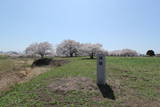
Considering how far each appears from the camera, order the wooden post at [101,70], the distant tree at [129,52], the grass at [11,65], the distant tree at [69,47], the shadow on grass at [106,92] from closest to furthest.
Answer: the shadow on grass at [106,92]
the wooden post at [101,70]
the grass at [11,65]
the distant tree at [69,47]
the distant tree at [129,52]

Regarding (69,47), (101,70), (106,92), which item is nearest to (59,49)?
(69,47)

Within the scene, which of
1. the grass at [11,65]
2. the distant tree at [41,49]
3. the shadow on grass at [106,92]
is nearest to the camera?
the shadow on grass at [106,92]

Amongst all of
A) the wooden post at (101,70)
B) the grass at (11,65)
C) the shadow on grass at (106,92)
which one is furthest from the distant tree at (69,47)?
the shadow on grass at (106,92)

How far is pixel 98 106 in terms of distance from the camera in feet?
12.8

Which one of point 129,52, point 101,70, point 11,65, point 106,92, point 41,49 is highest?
point 41,49

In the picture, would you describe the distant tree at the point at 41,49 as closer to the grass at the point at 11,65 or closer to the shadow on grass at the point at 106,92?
the grass at the point at 11,65

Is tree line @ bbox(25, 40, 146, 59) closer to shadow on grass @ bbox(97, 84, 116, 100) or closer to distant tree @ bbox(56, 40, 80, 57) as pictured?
distant tree @ bbox(56, 40, 80, 57)

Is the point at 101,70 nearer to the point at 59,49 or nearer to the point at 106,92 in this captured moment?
the point at 106,92

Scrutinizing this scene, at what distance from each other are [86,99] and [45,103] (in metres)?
1.40

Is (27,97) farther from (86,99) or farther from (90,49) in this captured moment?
(90,49)

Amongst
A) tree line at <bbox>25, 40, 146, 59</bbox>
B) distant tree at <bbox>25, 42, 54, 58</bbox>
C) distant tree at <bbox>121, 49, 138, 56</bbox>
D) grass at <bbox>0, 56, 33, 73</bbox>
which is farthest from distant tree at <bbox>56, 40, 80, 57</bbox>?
Result: distant tree at <bbox>121, 49, 138, 56</bbox>

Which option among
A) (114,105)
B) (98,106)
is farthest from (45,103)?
(114,105)

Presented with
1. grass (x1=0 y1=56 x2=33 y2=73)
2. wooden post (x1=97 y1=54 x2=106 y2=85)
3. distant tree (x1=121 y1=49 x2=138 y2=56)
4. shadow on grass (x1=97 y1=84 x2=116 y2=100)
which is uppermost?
distant tree (x1=121 y1=49 x2=138 y2=56)

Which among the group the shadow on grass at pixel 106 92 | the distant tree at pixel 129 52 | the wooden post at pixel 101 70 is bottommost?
the shadow on grass at pixel 106 92
